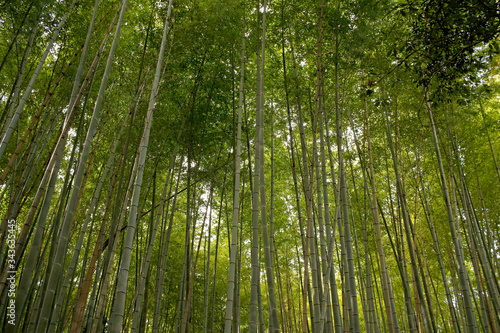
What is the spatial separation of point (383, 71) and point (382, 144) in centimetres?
216

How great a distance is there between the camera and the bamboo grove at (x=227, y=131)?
3088 millimetres

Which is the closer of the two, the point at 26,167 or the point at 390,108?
the point at 26,167

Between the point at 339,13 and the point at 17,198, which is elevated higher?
the point at 339,13

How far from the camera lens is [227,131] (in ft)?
18.3

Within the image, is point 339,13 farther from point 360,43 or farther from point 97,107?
point 97,107

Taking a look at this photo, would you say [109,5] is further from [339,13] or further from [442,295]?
[442,295]

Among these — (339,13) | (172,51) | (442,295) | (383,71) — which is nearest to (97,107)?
(172,51)

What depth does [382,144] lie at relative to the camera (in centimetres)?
618

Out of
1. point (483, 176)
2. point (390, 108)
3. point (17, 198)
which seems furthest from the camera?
point (483, 176)

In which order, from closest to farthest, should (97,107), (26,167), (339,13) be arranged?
1. (97,107)
2. (26,167)
3. (339,13)

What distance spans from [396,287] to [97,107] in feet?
29.2

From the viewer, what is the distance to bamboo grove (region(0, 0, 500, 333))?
3.09 metres

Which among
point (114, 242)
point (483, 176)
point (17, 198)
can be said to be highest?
point (483, 176)

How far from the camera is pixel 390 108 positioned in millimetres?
5121
